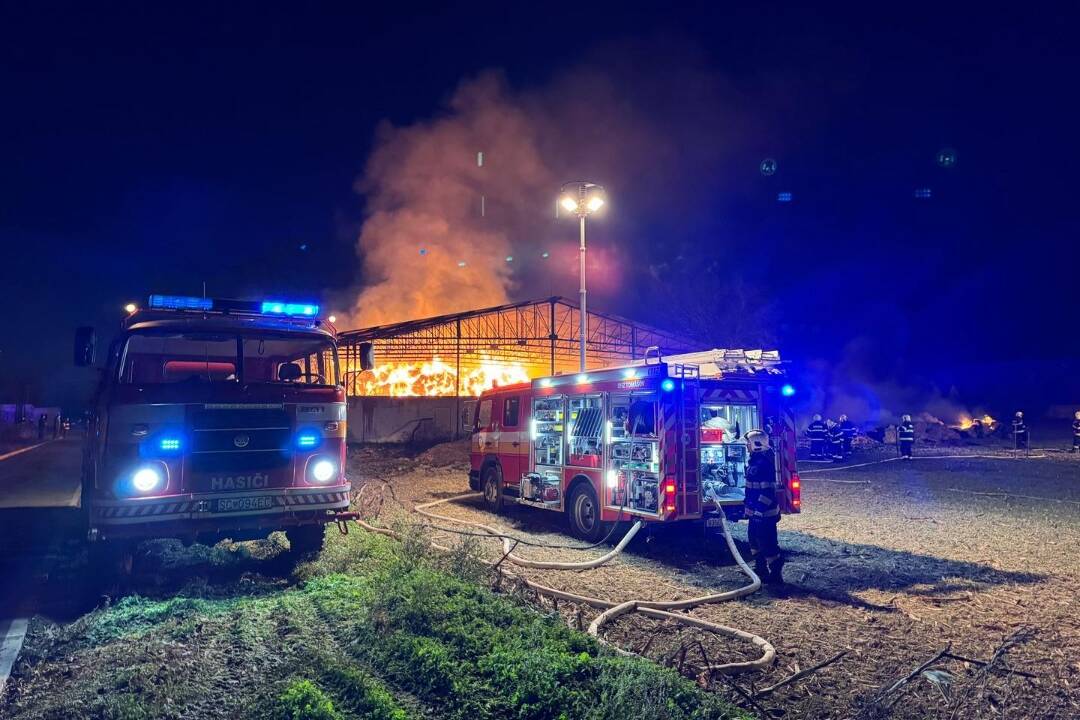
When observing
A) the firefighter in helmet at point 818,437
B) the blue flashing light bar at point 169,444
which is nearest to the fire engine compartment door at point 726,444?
the blue flashing light bar at point 169,444

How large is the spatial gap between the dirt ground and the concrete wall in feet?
45.6

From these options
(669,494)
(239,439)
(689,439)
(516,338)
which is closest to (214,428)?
(239,439)

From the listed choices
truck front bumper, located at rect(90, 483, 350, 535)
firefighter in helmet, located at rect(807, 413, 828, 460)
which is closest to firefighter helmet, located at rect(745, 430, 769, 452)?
truck front bumper, located at rect(90, 483, 350, 535)

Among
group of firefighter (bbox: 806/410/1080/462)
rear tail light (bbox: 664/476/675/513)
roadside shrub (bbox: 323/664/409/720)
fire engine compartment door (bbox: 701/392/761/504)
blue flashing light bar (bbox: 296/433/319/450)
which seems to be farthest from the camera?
group of firefighter (bbox: 806/410/1080/462)

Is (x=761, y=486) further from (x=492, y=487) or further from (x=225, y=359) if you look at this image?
(x=492, y=487)

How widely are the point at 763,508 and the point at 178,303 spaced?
6.54m

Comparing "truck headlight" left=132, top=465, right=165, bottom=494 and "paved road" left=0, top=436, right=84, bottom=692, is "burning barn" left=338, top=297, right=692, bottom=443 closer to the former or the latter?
"paved road" left=0, top=436, right=84, bottom=692

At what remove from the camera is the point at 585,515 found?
389 inches

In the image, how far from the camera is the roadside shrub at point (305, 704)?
365 cm

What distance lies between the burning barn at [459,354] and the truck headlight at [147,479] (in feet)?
69.6

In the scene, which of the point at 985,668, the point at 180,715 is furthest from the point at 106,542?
the point at 985,668

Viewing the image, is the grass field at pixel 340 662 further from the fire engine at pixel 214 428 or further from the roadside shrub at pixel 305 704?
the fire engine at pixel 214 428

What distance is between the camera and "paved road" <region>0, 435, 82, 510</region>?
13.1 m

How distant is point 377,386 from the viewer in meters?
32.1
